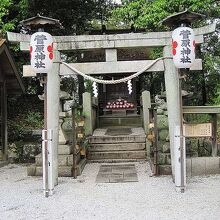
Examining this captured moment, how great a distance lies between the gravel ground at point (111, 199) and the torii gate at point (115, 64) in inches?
30.3

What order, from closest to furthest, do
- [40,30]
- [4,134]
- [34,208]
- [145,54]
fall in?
[34,208]
[40,30]
[4,134]
[145,54]

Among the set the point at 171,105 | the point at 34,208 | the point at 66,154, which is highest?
the point at 171,105

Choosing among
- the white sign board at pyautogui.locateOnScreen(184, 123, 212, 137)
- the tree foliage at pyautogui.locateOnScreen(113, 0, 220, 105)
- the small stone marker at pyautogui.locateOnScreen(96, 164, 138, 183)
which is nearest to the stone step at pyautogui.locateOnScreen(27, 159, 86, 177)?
the small stone marker at pyautogui.locateOnScreen(96, 164, 138, 183)

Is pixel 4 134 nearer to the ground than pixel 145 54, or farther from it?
nearer to the ground

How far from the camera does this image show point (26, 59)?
62.9ft

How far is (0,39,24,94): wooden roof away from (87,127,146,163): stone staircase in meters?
3.41

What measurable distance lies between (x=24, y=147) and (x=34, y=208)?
21.9 feet

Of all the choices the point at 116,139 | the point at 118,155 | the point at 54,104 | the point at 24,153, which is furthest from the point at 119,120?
the point at 54,104

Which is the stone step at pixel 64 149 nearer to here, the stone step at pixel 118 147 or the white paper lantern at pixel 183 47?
the stone step at pixel 118 147

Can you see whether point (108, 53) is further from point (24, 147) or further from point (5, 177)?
point (24, 147)

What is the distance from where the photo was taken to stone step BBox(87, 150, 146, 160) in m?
12.9

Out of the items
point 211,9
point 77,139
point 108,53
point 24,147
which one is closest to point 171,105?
point 108,53

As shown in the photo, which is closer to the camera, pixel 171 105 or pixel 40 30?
pixel 40 30

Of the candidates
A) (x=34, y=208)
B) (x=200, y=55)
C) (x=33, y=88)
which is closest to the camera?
(x=34, y=208)
